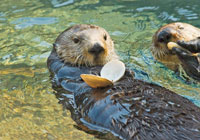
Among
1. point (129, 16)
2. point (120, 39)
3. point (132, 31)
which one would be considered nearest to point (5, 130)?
point (120, 39)

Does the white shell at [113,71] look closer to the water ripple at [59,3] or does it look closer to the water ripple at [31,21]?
the water ripple at [31,21]

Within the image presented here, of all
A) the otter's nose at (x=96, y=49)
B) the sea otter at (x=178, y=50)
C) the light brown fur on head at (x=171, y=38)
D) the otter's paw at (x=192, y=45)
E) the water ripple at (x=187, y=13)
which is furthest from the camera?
the water ripple at (x=187, y=13)

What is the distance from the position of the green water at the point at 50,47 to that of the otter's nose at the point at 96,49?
72cm

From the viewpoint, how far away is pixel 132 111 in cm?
364

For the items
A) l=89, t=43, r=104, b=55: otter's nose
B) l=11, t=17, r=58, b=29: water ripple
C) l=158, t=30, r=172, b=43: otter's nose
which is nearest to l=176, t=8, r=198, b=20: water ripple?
l=158, t=30, r=172, b=43: otter's nose

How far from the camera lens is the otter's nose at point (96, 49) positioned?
4.85 m

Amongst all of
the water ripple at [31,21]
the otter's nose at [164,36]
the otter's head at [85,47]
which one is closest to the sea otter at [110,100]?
the otter's head at [85,47]

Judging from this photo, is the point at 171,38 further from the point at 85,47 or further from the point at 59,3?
the point at 59,3

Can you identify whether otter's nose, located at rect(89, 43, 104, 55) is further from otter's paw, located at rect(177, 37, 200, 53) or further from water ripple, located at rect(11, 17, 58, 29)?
water ripple, located at rect(11, 17, 58, 29)

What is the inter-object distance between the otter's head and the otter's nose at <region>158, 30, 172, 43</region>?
786mm

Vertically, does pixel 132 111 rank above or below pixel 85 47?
below

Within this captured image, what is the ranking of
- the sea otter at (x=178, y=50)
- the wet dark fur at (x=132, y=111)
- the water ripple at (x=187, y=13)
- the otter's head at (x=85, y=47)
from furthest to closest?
the water ripple at (x=187, y=13)
the otter's head at (x=85, y=47)
the sea otter at (x=178, y=50)
the wet dark fur at (x=132, y=111)

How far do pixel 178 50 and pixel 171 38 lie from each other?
2.92ft

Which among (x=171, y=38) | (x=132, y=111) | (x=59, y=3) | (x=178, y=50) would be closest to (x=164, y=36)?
(x=171, y=38)
